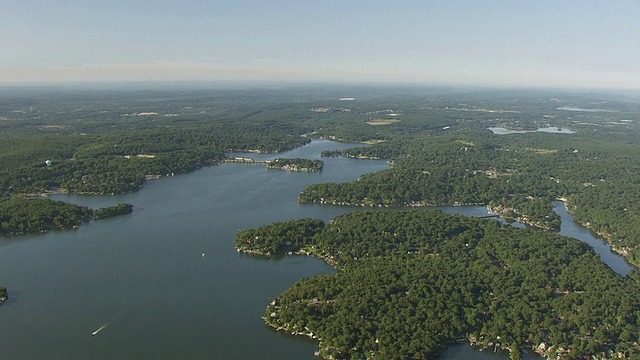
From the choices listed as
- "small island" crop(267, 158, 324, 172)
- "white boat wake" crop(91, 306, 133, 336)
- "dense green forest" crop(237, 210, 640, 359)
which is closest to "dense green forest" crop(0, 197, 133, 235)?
"dense green forest" crop(237, 210, 640, 359)

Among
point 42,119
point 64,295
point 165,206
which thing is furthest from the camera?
point 42,119

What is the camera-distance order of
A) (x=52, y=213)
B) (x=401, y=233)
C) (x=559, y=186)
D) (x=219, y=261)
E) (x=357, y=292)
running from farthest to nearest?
(x=559, y=186) < (x=52, y=213) < (x=401, y=233) < (x=219, y=261) < (x=357, y=292)

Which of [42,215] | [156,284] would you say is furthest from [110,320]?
[42,215]

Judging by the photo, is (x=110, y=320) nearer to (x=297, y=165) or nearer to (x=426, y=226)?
(x=426, y=226)

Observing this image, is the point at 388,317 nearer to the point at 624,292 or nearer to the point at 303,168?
the point at 624,292

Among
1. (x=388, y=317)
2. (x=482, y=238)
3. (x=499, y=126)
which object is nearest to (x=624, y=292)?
(x=482, y=238)

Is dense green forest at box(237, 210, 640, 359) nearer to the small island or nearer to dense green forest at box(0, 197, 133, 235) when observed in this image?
dense green forest at box(0, 197, 133, 235)

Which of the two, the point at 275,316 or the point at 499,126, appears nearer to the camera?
the point at 275,316
